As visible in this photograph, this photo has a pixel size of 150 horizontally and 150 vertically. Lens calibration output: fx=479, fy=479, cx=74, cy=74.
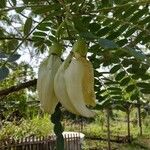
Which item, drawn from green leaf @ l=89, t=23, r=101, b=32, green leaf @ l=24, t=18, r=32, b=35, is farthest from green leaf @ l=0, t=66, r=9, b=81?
green leaf @ l=89, t=23, r=101, b=32

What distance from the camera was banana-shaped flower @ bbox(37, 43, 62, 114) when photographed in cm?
62

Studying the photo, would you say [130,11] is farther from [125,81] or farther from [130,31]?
[125,81]

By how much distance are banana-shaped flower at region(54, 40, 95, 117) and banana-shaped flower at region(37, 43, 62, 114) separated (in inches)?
0.7

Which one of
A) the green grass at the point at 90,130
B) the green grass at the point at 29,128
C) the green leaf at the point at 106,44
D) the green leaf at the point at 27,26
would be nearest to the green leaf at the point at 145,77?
the green leaf at the point at 27,26

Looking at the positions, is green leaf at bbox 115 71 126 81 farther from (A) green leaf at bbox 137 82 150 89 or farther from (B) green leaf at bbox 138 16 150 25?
(B) green leaf at bbox 138 16 150 25

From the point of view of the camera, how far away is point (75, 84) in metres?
0.59

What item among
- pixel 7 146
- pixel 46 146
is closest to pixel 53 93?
pixel 7 146

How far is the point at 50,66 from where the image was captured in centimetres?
63

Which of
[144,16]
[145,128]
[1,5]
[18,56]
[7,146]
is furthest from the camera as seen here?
[145,128]

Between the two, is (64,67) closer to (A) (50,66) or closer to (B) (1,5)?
(A) (50,66)

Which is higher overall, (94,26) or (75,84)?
(94,26)

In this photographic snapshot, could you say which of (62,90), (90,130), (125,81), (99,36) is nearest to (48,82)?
(62,90)

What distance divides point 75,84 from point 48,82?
4cm

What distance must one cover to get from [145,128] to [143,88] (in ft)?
46.1
